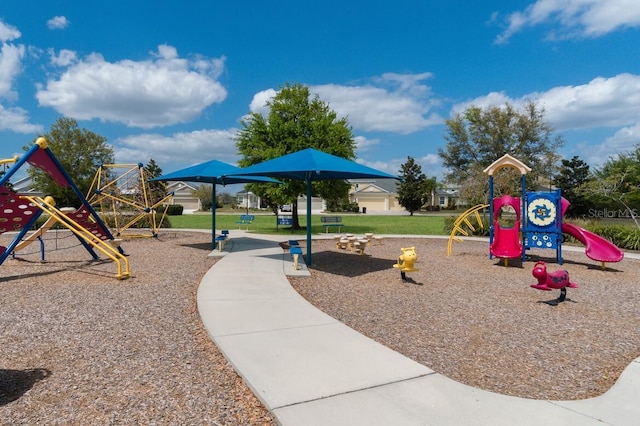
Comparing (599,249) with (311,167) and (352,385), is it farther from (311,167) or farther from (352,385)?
(352,385)

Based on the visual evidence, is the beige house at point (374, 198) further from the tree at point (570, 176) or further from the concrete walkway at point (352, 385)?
the concrete walkway at point (352, 385)

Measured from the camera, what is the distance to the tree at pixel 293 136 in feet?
74.6

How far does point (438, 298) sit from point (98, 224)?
997 centimetres

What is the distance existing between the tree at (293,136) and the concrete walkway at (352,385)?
56.3ft

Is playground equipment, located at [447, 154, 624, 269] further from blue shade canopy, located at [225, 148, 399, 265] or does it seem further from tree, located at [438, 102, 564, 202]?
tree, located at [438, 102, 564, 202]

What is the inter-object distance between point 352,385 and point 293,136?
68.4ft

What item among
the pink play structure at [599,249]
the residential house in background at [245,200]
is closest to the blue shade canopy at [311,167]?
the pink play structure at [599,249]

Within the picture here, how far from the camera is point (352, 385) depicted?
3670 millimetres

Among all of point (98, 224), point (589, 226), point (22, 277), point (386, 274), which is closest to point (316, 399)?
point (386, 274)

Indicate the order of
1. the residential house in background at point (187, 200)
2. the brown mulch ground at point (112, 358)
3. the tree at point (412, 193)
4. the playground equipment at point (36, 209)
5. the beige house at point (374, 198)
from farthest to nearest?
the beige house at point (374, 198) → the residential house in background at point (187, 200) → the tree at point (412, 193) → the playground equipment at point (36, 209) → the brown mulch ground at point (112, 358)

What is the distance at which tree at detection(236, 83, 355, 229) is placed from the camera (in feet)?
74.6

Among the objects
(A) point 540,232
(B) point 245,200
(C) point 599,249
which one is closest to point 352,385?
(A) point 540,232

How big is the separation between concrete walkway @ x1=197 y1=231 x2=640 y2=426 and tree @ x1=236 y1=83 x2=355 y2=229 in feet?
56.3

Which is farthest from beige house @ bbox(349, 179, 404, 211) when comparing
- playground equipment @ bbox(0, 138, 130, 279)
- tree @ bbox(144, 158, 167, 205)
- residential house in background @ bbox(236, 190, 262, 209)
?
playground equipment @ bbox(0, 138, 130, 279)
